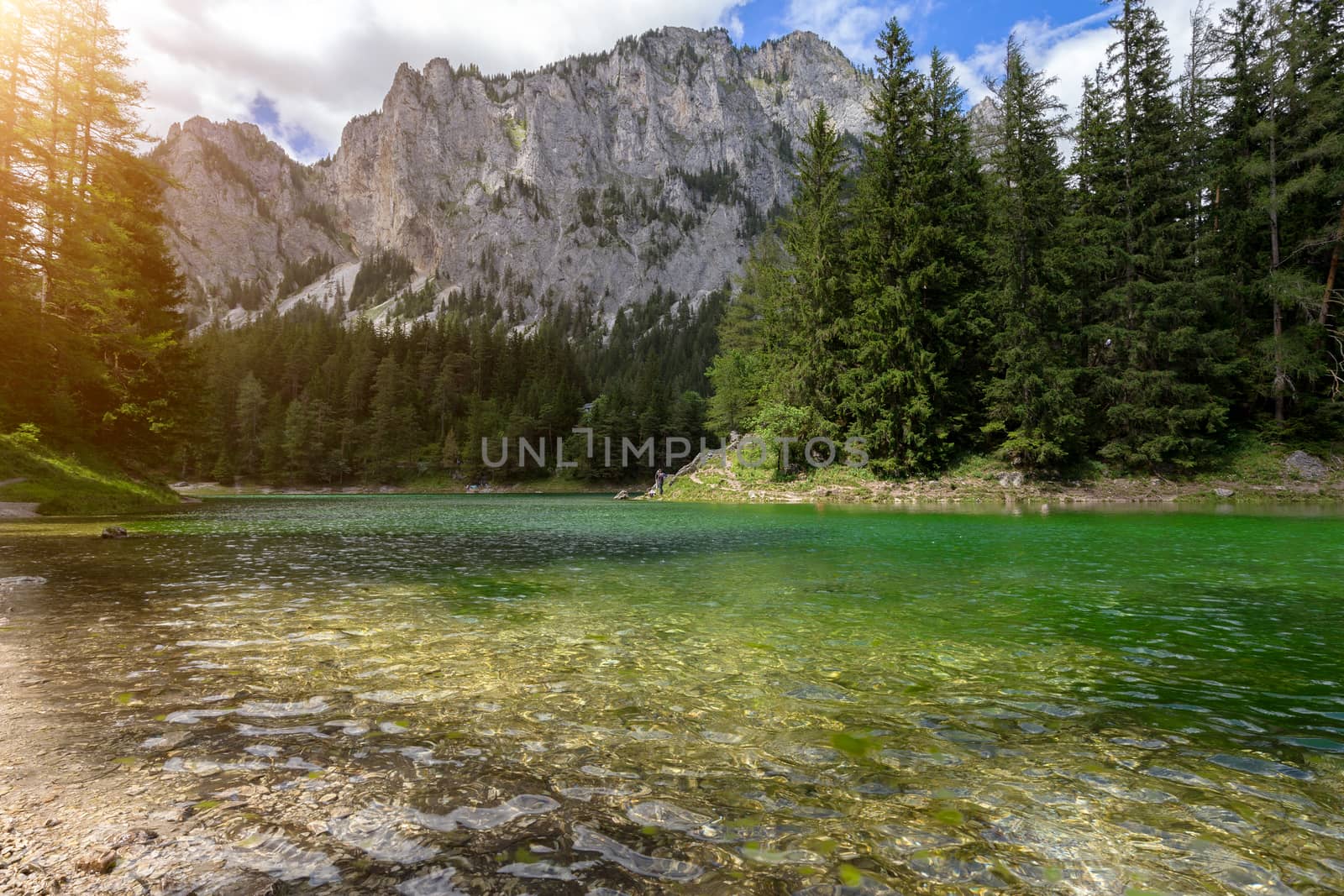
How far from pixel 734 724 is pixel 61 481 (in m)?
33.0

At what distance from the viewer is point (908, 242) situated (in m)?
36.8

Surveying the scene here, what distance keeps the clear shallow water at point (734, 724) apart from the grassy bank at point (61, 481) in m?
19.2

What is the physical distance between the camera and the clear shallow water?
2.68 meters

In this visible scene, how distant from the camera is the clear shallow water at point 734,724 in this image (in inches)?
106

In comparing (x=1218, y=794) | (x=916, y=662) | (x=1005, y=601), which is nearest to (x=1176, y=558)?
(x=1005, y=601)

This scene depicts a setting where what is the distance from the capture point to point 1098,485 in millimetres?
34094

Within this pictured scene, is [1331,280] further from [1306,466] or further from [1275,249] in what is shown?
[1306,466]

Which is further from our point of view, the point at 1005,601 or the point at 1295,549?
the point at 1295,549

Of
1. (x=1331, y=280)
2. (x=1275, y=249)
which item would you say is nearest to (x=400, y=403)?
(x=1275, y=249)

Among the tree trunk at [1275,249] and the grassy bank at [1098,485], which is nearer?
the grassy bank at [1098,485]

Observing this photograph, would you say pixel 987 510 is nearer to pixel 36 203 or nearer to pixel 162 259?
pixel 36 203

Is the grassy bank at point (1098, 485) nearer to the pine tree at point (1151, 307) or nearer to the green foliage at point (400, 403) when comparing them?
the pine tree at point (1151, 307)

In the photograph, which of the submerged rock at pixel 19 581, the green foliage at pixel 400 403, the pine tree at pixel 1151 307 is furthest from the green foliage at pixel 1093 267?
the green foliage at pixel 400 403

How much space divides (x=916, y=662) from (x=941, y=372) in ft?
109
